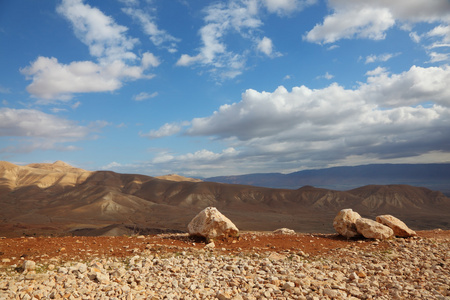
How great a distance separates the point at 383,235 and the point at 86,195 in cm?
11227

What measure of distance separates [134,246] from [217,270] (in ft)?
12.4

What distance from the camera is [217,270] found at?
27.2ft

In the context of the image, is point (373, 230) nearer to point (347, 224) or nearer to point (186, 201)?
point (347, 224)

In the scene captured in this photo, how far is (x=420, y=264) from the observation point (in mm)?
10125

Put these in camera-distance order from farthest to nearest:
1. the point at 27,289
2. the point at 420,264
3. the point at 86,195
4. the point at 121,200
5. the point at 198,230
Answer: the point at 86,195 → the point at 121,200 → the point at 198,230 → the point at 420,264 → the point at 27,289

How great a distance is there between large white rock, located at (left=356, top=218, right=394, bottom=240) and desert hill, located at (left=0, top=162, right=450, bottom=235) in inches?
2519

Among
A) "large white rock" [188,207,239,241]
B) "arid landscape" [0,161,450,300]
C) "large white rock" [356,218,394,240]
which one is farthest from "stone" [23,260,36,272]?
"large white rock" [356,218,394,240]

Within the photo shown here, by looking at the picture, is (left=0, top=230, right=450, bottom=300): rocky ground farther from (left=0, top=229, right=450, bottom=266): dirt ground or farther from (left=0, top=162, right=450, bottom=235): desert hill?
(left=0, top=162, right=450, bottom=235): desert hill

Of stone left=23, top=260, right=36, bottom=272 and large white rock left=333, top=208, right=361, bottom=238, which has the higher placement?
stone left=23, top=260, right=36, bottom=272

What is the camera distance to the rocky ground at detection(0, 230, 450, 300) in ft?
22.2

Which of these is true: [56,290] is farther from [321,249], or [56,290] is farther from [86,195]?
[86,195]

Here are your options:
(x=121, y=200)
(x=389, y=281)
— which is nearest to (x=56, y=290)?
(x=389, y=281)

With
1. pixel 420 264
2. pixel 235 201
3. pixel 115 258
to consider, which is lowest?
pixel 235 201

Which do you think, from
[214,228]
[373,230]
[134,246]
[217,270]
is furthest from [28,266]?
[373,230]
